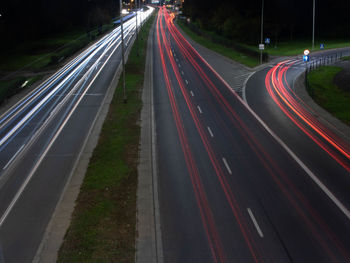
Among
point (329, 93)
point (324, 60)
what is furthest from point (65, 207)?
point (324, 60)

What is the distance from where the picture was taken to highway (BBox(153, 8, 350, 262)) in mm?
14609

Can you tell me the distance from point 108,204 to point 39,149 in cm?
1015

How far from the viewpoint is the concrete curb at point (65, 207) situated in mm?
14102

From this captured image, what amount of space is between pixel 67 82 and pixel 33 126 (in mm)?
19311

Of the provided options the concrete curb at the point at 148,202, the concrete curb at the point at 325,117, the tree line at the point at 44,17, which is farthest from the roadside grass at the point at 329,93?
the tree line at the point at 44,17

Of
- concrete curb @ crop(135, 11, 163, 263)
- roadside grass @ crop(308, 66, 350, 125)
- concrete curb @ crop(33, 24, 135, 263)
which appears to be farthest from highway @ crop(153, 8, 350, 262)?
concrete curb @ crop(33, 24, 135, 263)

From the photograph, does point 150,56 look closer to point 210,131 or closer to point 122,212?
point 210,131

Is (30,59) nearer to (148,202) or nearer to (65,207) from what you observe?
(65,207)

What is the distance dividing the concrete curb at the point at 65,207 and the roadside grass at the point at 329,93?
60.3 feet

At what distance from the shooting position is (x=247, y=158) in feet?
76.5

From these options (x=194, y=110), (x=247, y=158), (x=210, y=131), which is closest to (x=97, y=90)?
(x=194, y=110)

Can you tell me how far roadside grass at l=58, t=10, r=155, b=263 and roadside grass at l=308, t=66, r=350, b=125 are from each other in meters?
16.3

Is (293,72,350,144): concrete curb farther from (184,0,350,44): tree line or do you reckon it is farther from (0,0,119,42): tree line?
(0,0,119,42): tree line

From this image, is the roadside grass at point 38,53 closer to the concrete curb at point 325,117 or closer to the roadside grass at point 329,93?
the roadside grass at point 329,93
